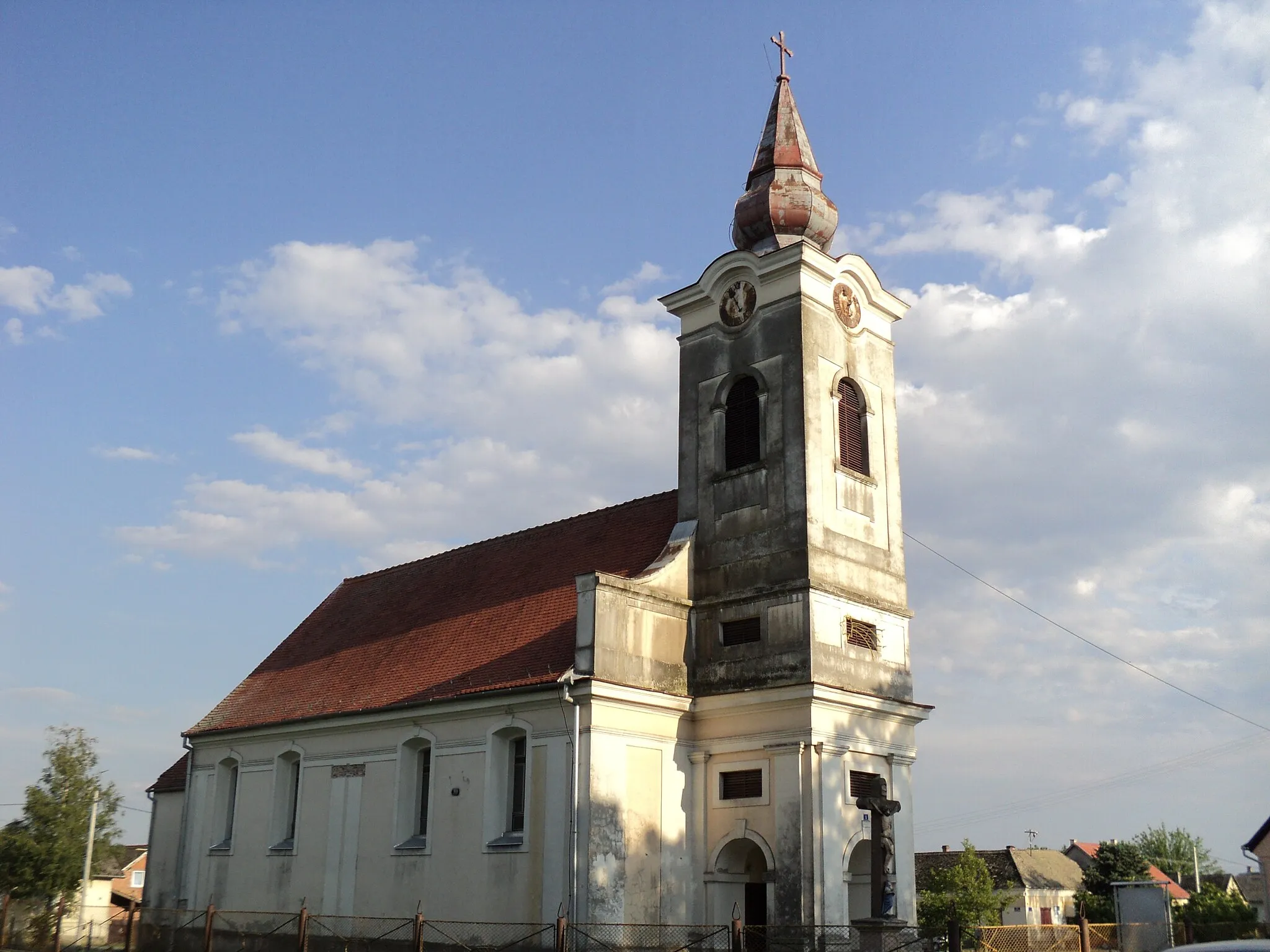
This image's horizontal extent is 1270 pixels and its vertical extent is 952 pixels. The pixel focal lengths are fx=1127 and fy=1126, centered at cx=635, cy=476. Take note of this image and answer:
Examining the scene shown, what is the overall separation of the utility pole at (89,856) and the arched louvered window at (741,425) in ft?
74.6

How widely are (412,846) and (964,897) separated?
26.3m

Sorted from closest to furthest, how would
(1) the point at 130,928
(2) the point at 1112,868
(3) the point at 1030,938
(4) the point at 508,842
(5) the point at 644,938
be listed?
(5) the point at 644,938 < (3) the point at 1030,938 < (4) the point at 508,842 < (1) the point at 130,928 < (2) the point at 1112,868

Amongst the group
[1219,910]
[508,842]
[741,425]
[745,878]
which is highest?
[741,425]

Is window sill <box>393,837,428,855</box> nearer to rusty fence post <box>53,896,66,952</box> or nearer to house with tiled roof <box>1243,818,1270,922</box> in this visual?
rusty fence post <box>53,896,66,952</box>

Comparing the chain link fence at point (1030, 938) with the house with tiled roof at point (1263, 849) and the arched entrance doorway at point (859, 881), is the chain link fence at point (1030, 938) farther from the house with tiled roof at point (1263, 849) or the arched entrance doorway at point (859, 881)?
the house with tiled roof at point (1263, 849)

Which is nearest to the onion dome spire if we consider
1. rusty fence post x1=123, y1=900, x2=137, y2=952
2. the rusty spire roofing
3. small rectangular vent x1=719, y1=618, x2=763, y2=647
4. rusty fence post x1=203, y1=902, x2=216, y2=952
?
the rusty spire roofing

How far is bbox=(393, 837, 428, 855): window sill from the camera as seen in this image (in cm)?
2441

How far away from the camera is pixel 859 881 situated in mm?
22078

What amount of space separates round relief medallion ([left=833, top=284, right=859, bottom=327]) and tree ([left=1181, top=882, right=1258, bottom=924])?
19.7m

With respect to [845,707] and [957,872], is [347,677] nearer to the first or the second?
[845,707]

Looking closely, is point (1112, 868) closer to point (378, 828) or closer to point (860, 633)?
point (860, 633)

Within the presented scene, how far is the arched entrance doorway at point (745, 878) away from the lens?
74.5ft

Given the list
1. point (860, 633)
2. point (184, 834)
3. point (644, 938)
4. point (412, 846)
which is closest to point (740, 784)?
point (644, 938)

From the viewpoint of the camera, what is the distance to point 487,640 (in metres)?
26.0
